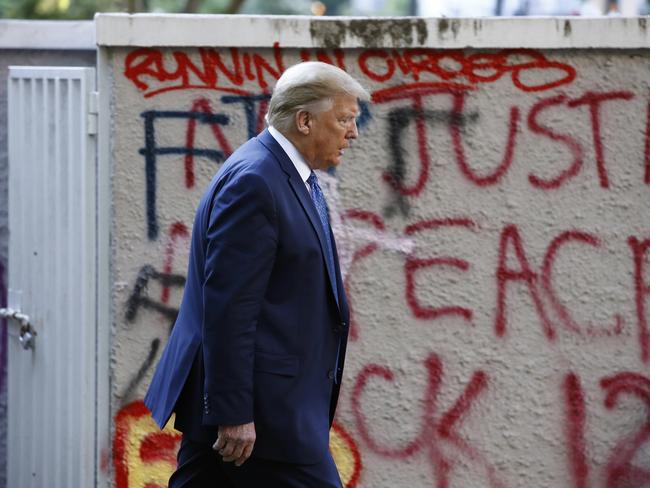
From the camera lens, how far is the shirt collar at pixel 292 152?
3289 millimetres

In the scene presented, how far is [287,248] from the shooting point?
3.13 m

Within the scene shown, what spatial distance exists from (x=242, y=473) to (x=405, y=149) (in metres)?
1.57

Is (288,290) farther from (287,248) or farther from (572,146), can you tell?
(572,146)

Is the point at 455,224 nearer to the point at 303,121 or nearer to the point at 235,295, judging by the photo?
→ the point at 303,121

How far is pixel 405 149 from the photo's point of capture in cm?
435

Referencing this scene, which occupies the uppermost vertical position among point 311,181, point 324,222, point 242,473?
point 311,181

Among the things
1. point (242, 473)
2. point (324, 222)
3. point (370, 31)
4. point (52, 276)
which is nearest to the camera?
point (242, 473)

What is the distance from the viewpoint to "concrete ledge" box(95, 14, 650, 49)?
14.0ft

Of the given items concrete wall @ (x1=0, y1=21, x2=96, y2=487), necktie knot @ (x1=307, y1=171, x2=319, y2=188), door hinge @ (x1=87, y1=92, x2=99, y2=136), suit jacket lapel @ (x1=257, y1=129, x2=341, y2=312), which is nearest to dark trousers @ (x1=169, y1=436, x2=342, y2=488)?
suit jacket lapel @ (x1=257, y1=129, x2=341, y2=312)

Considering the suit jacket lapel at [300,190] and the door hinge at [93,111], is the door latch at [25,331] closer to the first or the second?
the door hinge at [93,111]

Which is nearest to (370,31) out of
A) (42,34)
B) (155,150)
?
(155,150)

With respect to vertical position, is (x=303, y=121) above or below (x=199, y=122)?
below

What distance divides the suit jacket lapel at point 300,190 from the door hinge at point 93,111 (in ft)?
4.20

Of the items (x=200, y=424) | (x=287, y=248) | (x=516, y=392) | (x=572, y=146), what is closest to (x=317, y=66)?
(x=287, y=248)
